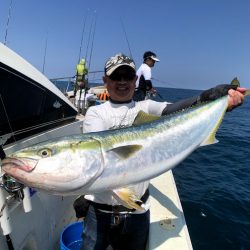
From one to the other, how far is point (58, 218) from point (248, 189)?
6.42 meters

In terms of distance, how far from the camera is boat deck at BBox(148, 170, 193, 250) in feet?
10.1

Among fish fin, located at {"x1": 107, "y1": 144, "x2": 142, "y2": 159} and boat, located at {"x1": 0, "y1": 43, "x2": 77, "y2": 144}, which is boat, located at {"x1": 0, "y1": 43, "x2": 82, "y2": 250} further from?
fish fin, located at {"x1": 107, "y1": 144, "x2": 142, "y2": 159}

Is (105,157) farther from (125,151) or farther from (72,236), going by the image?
(72,236)

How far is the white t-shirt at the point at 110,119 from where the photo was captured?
8.48ft

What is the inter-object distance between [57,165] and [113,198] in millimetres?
890

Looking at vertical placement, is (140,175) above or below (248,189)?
above

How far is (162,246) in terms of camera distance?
3031 millimetres

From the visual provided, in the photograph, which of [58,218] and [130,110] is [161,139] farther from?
[58,218]

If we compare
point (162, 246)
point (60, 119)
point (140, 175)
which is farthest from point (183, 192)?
point (140, 175)

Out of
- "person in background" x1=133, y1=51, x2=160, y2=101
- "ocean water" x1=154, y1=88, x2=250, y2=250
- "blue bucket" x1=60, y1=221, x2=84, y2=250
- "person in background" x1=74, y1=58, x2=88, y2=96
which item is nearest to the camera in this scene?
"blue bucket" x1=60, y1=221, x2=84, y2=250

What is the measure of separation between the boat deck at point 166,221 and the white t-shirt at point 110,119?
0.59 metres

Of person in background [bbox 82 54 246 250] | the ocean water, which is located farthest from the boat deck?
the ocean water

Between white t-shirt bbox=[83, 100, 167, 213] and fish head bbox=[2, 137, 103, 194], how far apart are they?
60 cm

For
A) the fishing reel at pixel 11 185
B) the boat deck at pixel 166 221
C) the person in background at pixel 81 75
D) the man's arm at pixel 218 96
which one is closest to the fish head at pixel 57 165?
the fishing reel at pixel 11 185
